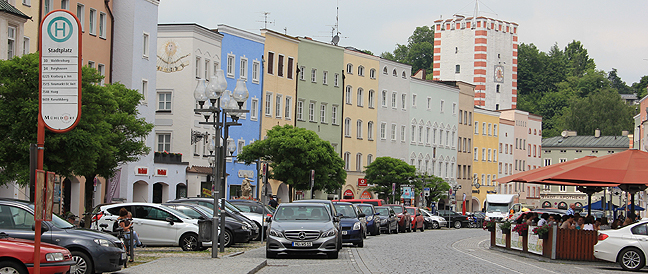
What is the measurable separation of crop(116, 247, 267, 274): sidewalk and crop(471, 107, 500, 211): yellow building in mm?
83646

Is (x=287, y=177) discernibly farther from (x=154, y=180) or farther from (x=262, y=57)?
(x=262, y=57)

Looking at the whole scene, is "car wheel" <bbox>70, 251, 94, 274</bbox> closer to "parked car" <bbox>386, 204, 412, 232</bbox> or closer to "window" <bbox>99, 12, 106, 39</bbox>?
"window" <bbox>99, 12, 106, 39</bbox>

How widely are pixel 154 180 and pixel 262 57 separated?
1820cm

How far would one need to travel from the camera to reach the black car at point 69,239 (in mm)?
16922

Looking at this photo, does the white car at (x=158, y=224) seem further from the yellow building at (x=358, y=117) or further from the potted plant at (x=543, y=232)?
the yellow building at (x=358, y=117)

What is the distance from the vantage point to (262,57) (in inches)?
2660

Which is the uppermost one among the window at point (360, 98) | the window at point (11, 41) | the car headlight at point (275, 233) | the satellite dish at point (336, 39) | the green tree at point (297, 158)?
the satellite dish at point (336, 39)

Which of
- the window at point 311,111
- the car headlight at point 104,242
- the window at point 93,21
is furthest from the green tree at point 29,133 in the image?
the window at point 311,111

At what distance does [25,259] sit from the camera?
13938mm

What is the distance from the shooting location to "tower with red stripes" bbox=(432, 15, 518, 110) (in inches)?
5020

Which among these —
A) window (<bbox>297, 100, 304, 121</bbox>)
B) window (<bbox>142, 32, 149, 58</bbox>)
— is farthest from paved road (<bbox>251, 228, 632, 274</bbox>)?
window (<bbox>297, 100, 304, 121</bbox>)

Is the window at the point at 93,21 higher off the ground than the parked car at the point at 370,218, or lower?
higher

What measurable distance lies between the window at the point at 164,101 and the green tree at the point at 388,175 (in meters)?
20.1

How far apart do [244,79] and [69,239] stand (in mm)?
48842
